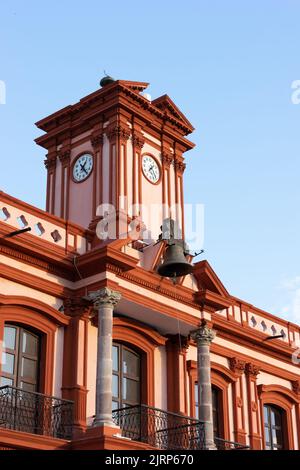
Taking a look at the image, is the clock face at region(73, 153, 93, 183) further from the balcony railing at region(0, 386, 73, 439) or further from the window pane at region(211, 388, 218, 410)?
the balcony railing at region(0, 386, 73, 439)

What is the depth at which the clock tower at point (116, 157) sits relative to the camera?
22.9 meters

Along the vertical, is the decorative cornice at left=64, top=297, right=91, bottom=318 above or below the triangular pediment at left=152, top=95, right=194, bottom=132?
below

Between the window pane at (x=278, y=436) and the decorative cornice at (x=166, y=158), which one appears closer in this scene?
the decorative cornice at (x=166, y=158)

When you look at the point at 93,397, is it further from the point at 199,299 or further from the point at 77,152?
the point at 77,152

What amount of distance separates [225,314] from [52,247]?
6.59m

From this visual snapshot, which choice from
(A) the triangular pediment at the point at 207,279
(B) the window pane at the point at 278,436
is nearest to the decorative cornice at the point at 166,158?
(A) the triangular pediment at the point at 207,279

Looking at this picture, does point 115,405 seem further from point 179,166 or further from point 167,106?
point 167,106

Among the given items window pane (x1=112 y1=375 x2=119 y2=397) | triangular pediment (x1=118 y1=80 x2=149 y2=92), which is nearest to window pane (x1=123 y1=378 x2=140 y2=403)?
window pane (x1=112 y1=375 x2=119 y2=397)

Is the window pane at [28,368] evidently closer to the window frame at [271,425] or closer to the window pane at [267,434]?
the window frame at [271,425]

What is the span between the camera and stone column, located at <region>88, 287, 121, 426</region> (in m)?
17.4

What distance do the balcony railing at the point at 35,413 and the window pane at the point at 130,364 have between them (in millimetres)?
2446

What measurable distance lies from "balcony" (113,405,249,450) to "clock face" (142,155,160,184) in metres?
7.01

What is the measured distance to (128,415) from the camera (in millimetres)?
18703

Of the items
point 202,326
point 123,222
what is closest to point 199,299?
point 202,326
